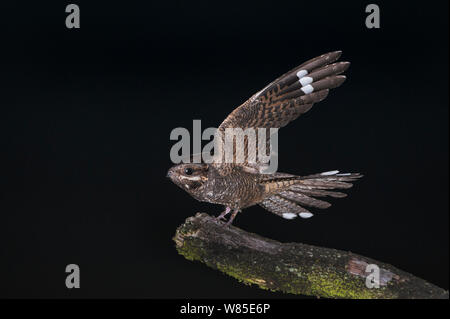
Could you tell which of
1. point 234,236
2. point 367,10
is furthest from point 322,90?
point 234,236

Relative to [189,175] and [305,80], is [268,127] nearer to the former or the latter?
[305,80]

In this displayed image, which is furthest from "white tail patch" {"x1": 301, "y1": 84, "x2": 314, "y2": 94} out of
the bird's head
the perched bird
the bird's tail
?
the bird's head

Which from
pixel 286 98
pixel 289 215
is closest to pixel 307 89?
pixel 286 98

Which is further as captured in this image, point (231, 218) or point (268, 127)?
point (231, 218)

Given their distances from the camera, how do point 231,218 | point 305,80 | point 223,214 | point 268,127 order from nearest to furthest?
1. point 305,80
2. point 268,127
3. point 231,218
4. point 223,214

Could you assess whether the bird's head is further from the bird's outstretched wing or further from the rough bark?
the rough bark

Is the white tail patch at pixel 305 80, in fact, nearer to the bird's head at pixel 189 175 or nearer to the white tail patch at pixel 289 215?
the bird's head at pixel 189 175

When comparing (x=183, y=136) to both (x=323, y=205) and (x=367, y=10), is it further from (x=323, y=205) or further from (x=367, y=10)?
(x=367, y=10)
